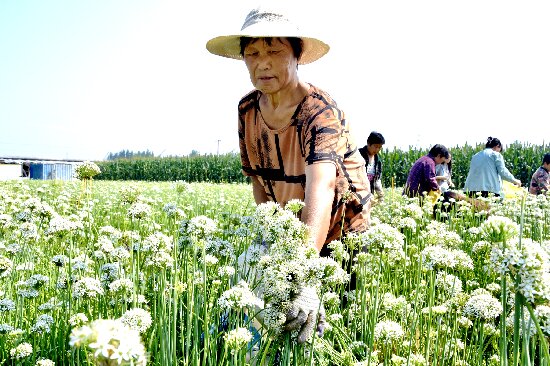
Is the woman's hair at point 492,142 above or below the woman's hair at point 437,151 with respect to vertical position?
above

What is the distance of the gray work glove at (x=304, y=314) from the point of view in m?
1.73

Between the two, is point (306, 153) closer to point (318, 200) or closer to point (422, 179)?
point (318, 200)

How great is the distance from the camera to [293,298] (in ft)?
5.69

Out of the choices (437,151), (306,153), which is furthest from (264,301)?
(437,151)

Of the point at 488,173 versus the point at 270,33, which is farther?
the point at 488,173

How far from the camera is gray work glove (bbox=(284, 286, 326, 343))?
1727 millimetres

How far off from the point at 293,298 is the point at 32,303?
2.45 m

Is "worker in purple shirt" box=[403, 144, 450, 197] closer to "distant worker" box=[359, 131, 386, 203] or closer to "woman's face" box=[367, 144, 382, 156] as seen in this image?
"distant worker" box=[359, 131, 386, 203]

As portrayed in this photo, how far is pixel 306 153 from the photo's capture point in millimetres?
2982

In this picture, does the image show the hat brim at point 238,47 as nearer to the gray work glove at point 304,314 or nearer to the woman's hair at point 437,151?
the gray work glove at point 304,314

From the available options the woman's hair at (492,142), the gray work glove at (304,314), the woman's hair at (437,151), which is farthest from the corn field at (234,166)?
the gray work glove at (304,314)

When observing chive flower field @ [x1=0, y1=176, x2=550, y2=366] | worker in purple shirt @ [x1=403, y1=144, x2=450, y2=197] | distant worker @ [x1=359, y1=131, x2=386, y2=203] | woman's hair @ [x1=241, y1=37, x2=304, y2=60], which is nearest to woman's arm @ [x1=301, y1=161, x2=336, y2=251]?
chive flower field @ [x1=0, y1=176, x2=550, y2=366]

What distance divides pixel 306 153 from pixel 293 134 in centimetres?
35

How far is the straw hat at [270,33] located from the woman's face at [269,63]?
0.26ft
